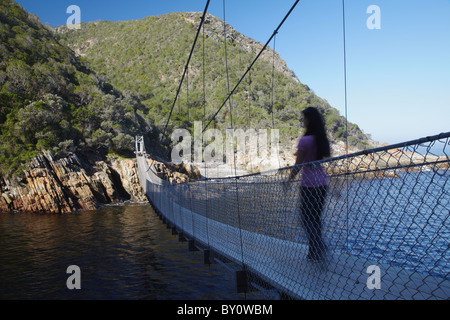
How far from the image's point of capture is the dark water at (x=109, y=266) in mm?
3727

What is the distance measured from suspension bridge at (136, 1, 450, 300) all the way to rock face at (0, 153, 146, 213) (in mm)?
11475

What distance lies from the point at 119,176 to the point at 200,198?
47.6ft

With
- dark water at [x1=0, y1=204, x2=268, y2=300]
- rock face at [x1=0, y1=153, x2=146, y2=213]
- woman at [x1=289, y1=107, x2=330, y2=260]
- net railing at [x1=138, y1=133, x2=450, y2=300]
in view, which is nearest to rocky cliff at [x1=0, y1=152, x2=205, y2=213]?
rock face at [x1=0, y1=153, x2=146, y2=213]

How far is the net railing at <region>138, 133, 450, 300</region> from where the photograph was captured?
136cm

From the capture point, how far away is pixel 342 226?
8.39 feet

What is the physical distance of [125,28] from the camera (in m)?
59.2

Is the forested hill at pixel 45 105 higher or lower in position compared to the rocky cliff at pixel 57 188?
higher

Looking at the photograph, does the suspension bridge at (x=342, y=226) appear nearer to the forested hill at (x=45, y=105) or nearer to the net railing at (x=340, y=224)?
the net railing at (x=340, y=224)

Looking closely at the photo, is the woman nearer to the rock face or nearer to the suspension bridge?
the suspension bridge

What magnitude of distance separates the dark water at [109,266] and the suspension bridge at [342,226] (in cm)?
51

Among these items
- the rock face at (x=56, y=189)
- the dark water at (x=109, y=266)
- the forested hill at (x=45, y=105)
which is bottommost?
the dark water at (x=109, y=266)

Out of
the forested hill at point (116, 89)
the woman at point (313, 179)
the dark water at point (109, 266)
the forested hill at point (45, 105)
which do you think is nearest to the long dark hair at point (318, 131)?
the woman at point (313, 179)

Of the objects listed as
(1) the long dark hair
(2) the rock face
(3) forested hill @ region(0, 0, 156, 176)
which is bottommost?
(2) the rock face
